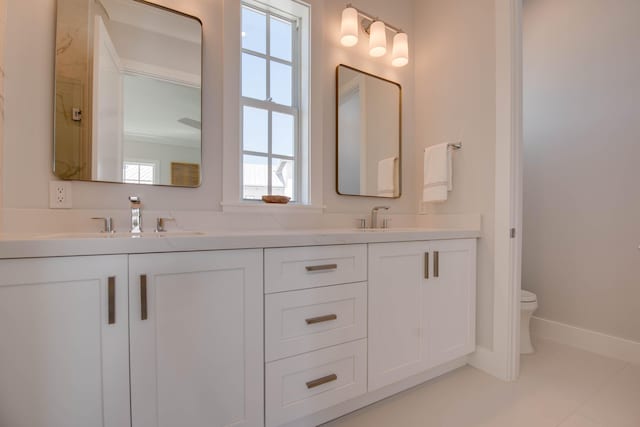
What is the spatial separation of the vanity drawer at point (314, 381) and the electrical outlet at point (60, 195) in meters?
1.10

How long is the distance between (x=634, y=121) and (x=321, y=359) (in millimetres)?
2516

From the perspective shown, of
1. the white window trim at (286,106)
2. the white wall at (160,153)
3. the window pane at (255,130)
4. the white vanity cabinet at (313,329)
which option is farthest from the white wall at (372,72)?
the white wall at (160,153)

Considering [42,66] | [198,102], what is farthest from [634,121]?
[42,66]

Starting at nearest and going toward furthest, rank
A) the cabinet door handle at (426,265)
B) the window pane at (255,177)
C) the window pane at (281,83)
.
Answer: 1. the cabinet door handle at (426,265)
2. the window pane at (255,177)
3. the window pane at (281,83)

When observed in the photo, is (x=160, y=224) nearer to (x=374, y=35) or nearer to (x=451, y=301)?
(x=451, y=301)

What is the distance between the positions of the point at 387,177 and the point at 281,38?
120 centimetres

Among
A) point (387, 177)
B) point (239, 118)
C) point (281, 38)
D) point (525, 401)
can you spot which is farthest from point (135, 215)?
point (525, 401)

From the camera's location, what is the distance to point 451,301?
167 centimetres

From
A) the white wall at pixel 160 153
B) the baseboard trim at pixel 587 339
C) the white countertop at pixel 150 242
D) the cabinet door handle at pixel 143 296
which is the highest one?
the white wall at pixel 160 153

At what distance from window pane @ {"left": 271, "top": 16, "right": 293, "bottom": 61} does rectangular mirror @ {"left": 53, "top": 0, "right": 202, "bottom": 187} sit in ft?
1.77

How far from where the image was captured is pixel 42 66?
3.97ft

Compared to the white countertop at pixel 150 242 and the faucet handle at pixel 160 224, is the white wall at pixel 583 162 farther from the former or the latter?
the faucet handle at pixel 160 224

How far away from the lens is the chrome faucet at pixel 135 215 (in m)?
1.31

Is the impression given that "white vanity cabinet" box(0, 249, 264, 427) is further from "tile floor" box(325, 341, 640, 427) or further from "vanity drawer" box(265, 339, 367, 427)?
"tile floor" box(325, 341, 640, 427)
